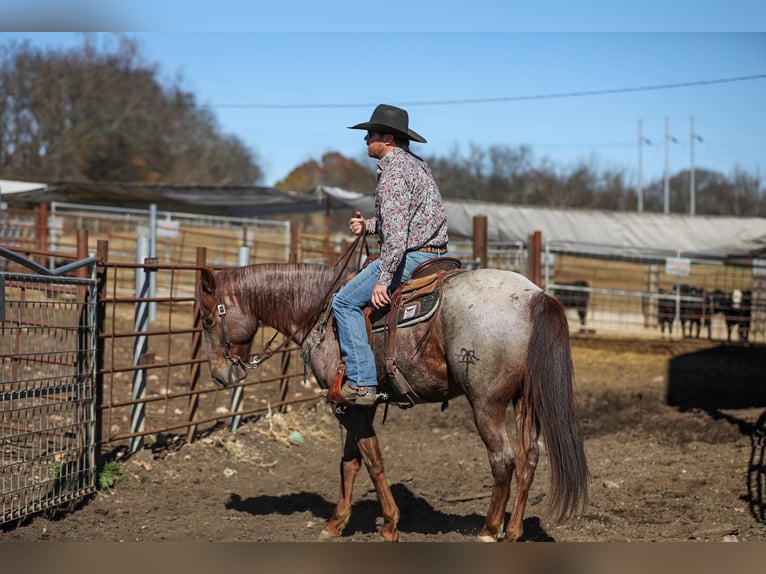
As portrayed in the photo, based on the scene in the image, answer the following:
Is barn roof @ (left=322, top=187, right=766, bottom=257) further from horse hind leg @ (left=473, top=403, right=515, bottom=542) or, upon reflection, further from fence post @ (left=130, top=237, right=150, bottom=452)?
horse hind leg @ (left=473, top=403, right=515, bottom=542)

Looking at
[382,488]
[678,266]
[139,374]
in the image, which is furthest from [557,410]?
[678,266]

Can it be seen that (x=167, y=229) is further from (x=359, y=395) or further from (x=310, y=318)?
(x=359, y=395)

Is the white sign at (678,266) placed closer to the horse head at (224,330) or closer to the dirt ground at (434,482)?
the dirt ground at (434,482)

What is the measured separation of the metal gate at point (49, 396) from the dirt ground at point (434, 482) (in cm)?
21

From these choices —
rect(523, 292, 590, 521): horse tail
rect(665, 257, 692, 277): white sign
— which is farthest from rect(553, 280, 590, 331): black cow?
rect(523, 292, 590, 521): horse tail

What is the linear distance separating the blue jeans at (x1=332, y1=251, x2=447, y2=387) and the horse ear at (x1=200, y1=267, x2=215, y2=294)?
0.92 m

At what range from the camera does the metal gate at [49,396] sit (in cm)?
504

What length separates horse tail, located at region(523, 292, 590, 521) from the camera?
434 centimetres

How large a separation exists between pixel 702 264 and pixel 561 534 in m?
13.9

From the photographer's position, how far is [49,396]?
5.42 metres

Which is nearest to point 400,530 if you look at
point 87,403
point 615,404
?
point 87,403

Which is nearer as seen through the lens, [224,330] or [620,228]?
[224,330]

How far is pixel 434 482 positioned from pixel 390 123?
10.6 ft

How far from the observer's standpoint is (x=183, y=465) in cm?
683
